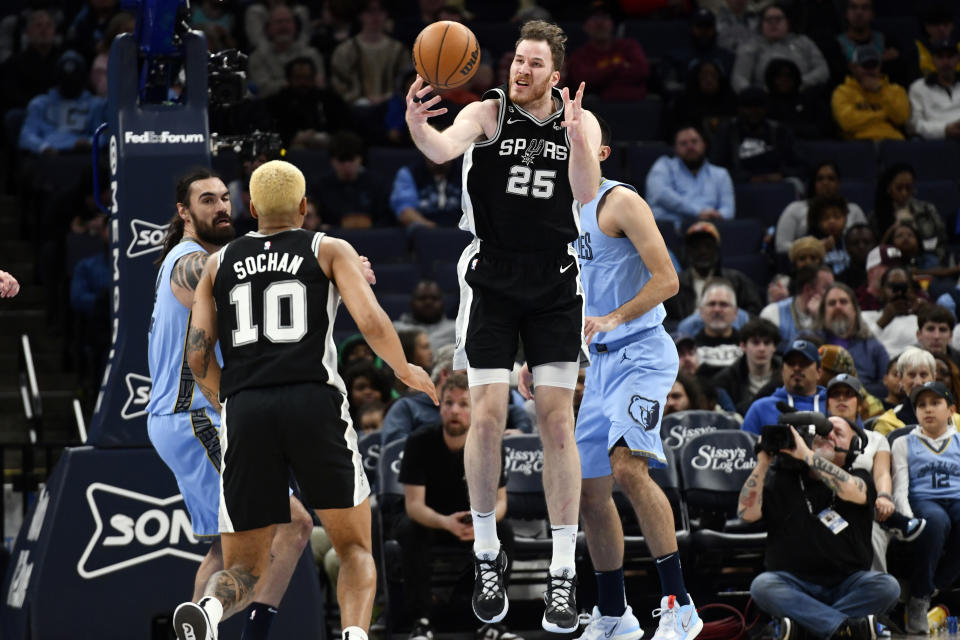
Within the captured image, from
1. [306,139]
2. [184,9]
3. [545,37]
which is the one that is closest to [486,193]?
[545,37]

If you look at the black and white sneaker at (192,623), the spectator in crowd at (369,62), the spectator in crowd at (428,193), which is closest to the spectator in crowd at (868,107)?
the spectator in crowd at (428,193)

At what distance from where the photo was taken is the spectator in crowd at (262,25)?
49.0ft

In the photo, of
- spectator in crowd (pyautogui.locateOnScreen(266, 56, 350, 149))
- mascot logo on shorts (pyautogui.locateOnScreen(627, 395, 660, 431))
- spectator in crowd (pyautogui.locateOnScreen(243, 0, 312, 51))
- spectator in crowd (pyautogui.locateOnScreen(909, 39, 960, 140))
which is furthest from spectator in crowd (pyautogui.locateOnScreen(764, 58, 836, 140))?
mascot logo on shorts (pyautogui.locateOnScreen(627, 395, 660, 431))

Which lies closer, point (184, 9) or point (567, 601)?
point (567, 601)

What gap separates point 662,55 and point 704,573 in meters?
7.28

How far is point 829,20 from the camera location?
16.2 metres

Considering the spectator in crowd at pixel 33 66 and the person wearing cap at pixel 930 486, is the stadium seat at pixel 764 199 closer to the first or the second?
the person wearing cap at pixel 930 486

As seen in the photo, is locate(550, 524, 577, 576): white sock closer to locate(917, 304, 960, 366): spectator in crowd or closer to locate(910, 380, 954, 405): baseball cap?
locate(910, 380, 954, 405): baseball cap

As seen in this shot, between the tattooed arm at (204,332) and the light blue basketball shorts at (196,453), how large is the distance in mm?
810

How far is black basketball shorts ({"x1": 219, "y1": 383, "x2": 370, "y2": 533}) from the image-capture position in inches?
239

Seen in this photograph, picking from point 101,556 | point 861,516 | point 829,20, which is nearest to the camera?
point 101,556

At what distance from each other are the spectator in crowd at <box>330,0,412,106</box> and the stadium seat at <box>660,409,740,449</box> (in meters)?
5.89

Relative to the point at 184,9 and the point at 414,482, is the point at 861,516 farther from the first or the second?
the point at 184,9

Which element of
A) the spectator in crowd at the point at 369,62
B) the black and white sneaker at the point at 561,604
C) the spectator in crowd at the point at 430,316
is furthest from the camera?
the spectator in crowd at the point at 369,62
